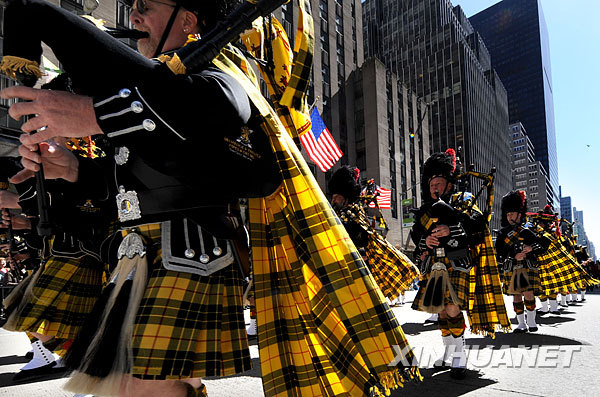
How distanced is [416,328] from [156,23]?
7.83 metres

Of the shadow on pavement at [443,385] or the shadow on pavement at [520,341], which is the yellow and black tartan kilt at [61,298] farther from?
the shadow on pavement at [520,341]

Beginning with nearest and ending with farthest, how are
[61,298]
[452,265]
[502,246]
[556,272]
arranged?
[61,298], [452,265], [502,246], [556,272]

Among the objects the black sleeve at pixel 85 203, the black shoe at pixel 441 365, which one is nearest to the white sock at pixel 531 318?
the black shoe at pixel 441 365

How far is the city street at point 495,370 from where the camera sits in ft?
13.0

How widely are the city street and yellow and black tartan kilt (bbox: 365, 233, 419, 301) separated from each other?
869 millimetres

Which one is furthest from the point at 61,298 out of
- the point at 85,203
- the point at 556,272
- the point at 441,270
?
the point at 556,272

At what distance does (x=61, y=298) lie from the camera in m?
3.16

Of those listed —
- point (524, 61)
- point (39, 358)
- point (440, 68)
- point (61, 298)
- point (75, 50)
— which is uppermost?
point (524, 61)

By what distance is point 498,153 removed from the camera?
95.1 m

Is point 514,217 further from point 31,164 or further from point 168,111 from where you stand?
point 31,164

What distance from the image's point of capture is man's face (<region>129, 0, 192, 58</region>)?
182 cm

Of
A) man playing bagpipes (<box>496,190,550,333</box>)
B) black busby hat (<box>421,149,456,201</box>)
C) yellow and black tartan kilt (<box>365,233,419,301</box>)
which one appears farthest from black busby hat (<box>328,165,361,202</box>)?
man playing bagpipes (<box>496,190,550,333</box>)

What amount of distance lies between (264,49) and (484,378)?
13.6 feet

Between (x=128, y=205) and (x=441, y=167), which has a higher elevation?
(x=441, y=167)
